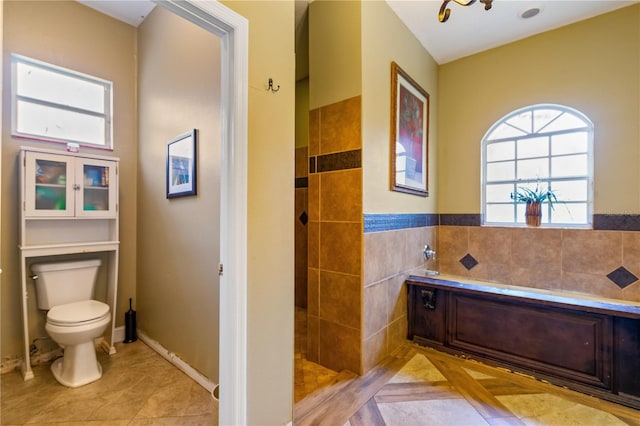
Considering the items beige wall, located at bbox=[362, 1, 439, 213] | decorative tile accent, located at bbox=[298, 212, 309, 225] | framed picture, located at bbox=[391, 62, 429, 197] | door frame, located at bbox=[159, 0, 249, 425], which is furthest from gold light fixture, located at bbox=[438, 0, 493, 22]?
decorative tile accent, located at bbox=[298, 212, 309, 225]

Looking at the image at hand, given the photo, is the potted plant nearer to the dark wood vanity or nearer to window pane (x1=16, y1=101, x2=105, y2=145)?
the dark wood vanity

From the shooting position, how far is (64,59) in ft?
8.45

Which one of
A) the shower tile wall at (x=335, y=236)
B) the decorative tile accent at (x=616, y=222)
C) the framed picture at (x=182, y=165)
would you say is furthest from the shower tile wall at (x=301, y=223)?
the decorative tile accent at (x=616, y=222)

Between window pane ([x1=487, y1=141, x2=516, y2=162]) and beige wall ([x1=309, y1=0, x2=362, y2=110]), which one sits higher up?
beige wall ([x1=309, y1=0, x2=362, y2=110])

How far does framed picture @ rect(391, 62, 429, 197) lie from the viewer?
2.51 meters

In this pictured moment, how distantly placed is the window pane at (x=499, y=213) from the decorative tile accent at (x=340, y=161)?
1.69 metres

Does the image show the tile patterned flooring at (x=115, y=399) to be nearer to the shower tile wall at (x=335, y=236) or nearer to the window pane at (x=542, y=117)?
the shower tile wall at (x=335, y=236)

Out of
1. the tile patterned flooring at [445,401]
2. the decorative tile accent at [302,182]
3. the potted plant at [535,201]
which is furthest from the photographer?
the decorative tile accent at [302,182]

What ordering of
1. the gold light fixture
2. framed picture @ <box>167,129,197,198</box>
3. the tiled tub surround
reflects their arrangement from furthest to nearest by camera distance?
the tiled tub surround < framed picture @ <box>167,129,197,198</box> < the gold light fixture

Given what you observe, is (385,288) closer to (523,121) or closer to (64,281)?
(523,121)

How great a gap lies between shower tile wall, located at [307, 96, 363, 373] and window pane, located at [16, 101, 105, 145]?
1970 mm

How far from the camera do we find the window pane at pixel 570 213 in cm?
262

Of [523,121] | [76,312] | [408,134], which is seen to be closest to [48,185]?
[76,312]

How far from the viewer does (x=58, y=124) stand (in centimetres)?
259
